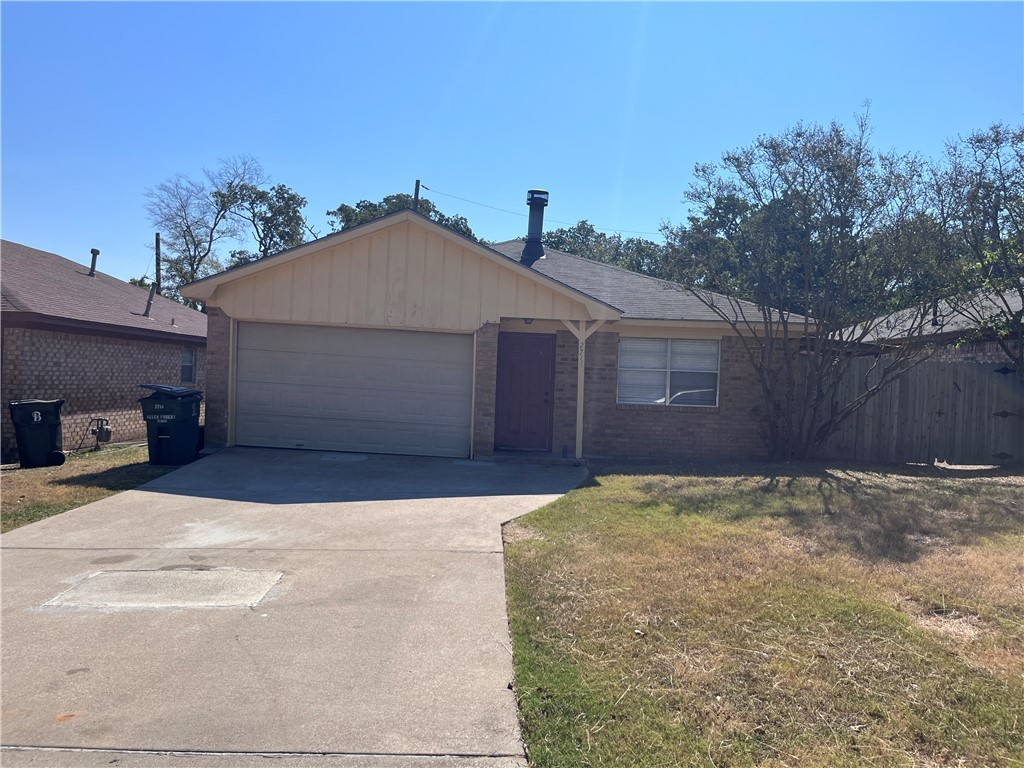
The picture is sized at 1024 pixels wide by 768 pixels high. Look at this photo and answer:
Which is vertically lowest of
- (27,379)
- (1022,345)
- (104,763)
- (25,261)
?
(104,763)

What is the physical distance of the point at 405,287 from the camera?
1220 cm

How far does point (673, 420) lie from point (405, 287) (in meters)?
5.36

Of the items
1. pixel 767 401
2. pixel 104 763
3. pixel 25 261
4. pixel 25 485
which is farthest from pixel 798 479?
pixel 25 261

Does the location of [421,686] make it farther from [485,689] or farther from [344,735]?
[344,735]

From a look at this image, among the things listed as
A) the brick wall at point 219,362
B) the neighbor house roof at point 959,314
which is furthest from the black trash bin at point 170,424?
the neighbor house roof at point 959,314

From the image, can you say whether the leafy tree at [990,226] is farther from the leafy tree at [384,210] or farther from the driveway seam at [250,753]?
the leafy tree at [384,210]

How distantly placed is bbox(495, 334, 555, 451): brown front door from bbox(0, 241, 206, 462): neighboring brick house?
295 inches

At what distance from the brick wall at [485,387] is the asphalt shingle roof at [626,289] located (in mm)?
1686

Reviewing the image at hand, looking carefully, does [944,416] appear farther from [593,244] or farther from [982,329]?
[593,244]

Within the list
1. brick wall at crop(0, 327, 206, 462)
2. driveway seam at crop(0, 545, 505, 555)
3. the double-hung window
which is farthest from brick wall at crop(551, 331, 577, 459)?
brick wall at crop(0, 327, 206, 462)

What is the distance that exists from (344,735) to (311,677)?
0.68 m

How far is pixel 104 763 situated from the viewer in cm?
327

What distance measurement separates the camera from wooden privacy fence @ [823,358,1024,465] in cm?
1345

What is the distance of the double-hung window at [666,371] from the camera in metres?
13.6
